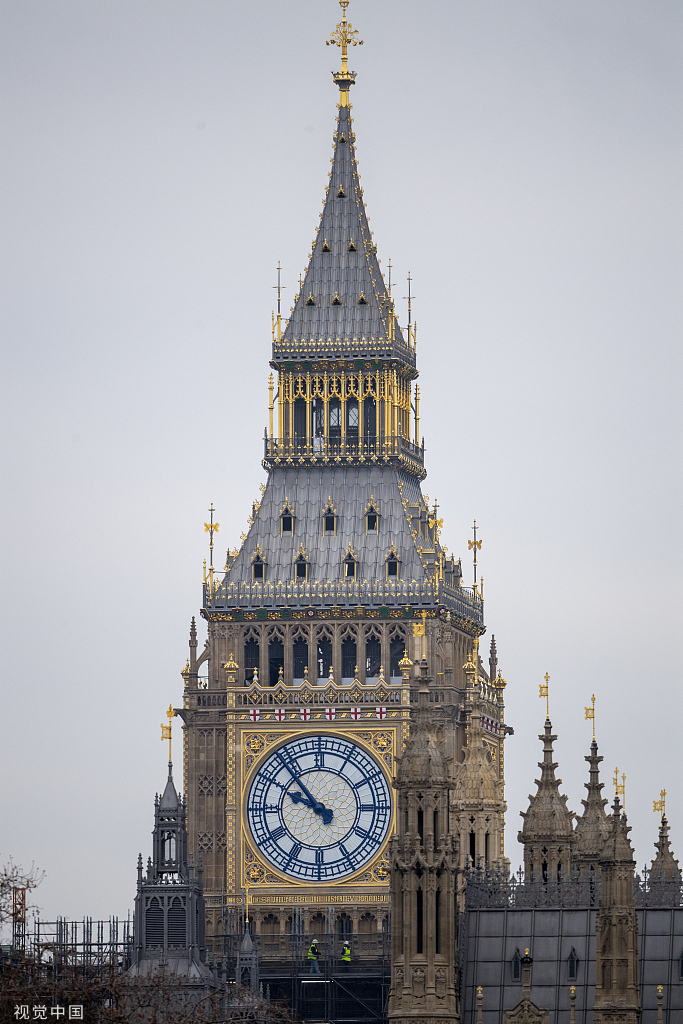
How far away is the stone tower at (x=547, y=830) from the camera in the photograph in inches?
6260

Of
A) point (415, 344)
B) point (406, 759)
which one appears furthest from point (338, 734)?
point (406, 759)

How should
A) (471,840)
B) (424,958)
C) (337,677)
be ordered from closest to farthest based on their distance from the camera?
(424,958) → (471,840) → (337,677)

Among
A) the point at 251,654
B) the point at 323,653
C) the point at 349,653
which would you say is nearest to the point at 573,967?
the point at 349,653

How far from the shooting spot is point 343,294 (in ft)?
598

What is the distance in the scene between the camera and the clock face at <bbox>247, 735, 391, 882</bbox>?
17300 centimetres

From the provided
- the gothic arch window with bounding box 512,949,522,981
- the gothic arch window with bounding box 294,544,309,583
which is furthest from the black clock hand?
the gothic arch window with bounding box 512,949,522,981

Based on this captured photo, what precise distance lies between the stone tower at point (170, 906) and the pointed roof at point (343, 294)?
21.5 meters

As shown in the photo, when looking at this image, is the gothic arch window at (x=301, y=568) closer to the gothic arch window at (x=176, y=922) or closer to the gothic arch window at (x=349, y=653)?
the gothic arch window at (x=349, y=653)

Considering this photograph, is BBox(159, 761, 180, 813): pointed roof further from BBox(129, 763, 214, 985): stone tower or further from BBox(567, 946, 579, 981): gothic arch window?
BBox(567, 946, 579, 981): gothic arch window

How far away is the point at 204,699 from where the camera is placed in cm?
17625

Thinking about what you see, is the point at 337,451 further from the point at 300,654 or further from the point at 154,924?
the point at 154,924

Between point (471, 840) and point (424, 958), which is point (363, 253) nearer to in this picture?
point (471, 840)

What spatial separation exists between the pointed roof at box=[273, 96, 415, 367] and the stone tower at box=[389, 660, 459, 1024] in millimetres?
51757

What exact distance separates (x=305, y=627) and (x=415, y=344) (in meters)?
14.5
